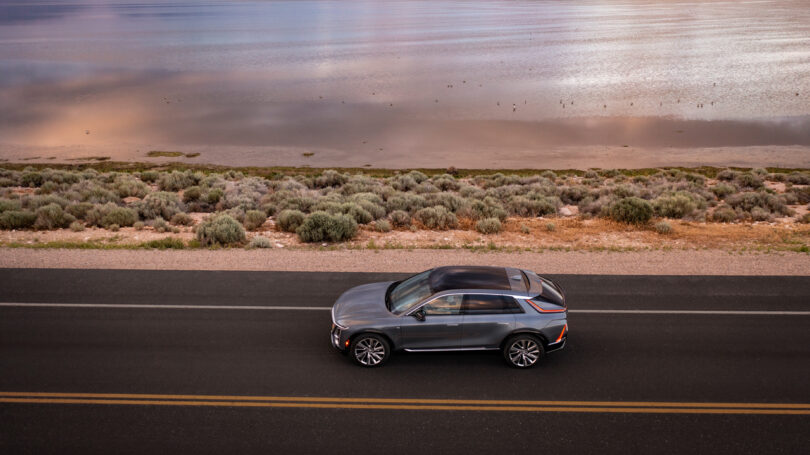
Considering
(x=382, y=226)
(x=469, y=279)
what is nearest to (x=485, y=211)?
(x=382, y=226)

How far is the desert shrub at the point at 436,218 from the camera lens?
21.1m

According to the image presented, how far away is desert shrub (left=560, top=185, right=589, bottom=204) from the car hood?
17.9m

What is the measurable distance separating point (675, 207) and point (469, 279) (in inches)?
586

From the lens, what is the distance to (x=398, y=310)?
1008cm

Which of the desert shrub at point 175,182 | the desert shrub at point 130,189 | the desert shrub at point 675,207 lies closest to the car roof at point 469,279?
the desert shrub at point 675,207

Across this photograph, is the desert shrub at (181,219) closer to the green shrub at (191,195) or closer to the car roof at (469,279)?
the green shrub at (191,195)

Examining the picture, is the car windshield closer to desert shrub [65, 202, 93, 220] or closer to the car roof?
the car roof

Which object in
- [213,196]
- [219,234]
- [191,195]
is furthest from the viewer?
[191,195]

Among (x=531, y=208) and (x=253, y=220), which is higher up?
(x=531, y=208)

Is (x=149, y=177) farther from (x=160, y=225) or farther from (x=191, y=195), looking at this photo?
(x=160, y=225)

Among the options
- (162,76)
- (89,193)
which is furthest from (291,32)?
(89,193)

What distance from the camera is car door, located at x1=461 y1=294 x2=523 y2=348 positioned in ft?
32.2

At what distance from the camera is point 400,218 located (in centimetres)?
2153

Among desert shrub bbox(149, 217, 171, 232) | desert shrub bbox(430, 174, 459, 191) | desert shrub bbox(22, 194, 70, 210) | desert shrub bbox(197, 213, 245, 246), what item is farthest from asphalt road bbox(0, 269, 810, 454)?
desert shrub bbox(430, 174, 459, 191)
